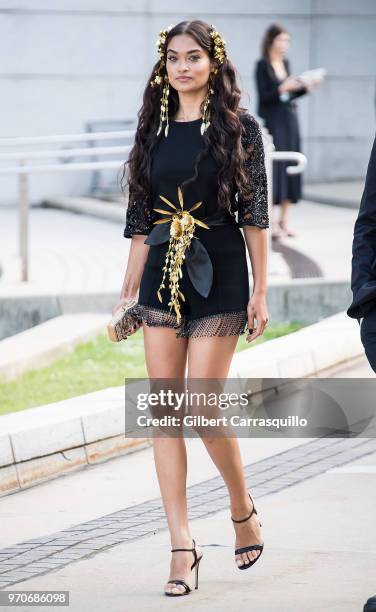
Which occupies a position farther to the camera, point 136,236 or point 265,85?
point 265,85

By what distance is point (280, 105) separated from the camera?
13562 mm

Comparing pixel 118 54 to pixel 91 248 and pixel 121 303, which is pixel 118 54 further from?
pixel 121 303

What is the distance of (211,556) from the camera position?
530cm

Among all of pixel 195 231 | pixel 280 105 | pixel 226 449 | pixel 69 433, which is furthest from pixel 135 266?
pixel 280 105

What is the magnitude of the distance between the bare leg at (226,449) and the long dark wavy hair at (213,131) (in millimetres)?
454

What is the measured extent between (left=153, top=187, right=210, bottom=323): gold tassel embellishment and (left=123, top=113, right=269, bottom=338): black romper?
0.01 metres

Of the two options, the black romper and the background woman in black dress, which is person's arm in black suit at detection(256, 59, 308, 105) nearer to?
the background woman in black dress

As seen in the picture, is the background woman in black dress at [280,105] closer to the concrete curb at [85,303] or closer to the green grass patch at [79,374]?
the concrete curb at [85,303]

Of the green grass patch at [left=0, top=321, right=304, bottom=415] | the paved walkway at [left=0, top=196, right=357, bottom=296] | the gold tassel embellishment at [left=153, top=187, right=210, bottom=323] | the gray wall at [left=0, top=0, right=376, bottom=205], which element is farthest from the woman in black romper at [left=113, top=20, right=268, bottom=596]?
the gray wall at [left=0, top=0, right=376, bottom=205]

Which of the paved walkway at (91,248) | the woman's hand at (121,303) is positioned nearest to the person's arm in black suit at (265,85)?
the paved walkway at (91,248)

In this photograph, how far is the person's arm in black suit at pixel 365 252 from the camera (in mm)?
4359

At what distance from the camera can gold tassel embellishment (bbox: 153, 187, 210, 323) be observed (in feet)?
15.8

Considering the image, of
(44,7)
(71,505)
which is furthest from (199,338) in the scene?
(44,7)

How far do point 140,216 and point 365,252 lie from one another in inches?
35.9
